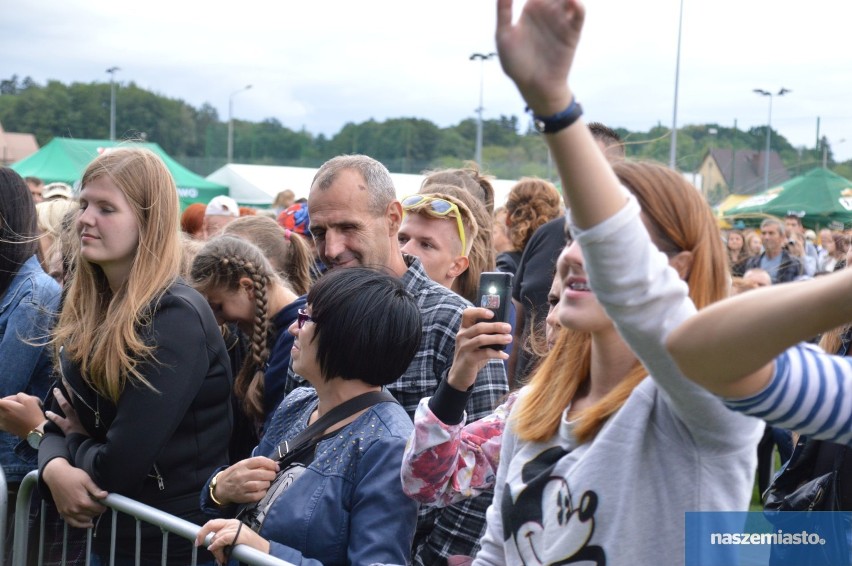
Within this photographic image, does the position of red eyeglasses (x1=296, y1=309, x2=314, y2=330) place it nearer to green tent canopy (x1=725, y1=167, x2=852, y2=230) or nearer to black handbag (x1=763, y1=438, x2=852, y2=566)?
black handbag (x1=763, y1=438, x2=852, y2=566)

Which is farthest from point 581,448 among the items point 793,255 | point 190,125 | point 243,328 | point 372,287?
point 190,125

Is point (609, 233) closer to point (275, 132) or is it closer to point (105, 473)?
point (105, 473)

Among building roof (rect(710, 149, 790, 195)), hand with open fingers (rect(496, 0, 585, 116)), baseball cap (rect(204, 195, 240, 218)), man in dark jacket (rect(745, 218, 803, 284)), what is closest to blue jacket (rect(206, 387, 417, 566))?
hand with open fingers (rect(496, 0, 585, 116))

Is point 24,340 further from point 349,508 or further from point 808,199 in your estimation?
point 808,199

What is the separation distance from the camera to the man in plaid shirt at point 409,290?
8.32 ft

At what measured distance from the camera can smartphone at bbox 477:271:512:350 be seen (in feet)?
7.18

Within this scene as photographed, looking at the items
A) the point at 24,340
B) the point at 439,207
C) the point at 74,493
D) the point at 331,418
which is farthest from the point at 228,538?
the point at 439,207

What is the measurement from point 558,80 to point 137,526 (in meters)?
2.14

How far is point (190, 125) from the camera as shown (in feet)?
196

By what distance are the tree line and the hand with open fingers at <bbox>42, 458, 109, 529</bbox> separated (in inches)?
645

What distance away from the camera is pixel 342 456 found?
239 cm

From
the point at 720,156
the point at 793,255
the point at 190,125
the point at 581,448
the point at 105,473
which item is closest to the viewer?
the point at 581,448

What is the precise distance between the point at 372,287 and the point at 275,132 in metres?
42.8

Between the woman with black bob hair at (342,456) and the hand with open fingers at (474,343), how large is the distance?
16.3 inches
